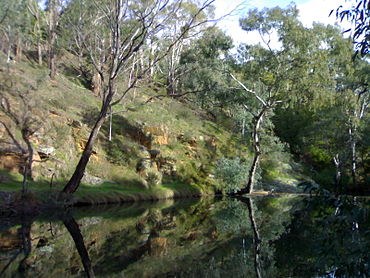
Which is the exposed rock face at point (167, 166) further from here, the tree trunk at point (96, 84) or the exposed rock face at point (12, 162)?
the tree trunk at point (96, 84)

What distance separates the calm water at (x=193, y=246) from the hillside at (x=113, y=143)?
7.32 metres

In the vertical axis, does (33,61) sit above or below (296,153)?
above

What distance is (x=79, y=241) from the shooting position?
11.9 m

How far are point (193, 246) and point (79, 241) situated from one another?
3351 mm

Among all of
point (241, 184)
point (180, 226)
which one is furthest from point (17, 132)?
point (241, 184)

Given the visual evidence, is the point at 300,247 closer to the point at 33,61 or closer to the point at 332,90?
the point at 332,90

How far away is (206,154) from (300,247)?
29.8 metres

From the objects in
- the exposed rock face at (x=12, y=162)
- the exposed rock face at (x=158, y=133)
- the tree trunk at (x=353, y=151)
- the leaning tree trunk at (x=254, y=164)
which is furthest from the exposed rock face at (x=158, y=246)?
the tree trunk at (x=353, y=151)

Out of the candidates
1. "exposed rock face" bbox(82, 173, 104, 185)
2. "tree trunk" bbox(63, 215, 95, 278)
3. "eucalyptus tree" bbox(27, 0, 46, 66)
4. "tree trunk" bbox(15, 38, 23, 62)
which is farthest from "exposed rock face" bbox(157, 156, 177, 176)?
"eucalyptus tree" bbox(27, 0, 46, 66)

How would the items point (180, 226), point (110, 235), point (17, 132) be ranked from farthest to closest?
point (17, 132) → point (180, 226) → point (110, 235)

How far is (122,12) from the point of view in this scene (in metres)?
20.5

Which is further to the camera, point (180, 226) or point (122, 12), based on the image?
point (122, 12)

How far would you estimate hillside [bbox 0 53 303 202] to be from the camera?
73.8 feet

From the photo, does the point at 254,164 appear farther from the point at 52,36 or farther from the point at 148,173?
the point at 52,36
